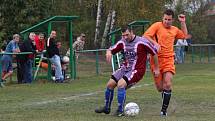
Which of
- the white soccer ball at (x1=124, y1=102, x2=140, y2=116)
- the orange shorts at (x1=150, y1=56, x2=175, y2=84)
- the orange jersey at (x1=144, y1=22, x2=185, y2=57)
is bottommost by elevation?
the white soccer ball at (x1=124, y1=102, x2=140, y2=116)

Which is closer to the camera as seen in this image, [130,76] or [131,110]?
[131,110]

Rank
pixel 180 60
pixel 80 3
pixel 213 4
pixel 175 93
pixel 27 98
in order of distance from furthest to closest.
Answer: pixel 213 4
pixel 80 3
pixel 180 60
pixel 175 93
pixel 27 98

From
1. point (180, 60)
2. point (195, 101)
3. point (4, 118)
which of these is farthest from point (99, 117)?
point (180, 60)

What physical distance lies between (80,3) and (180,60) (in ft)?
39.1

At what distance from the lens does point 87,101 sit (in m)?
14.0

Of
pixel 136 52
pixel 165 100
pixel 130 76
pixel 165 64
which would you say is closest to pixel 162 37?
pixel 165 64

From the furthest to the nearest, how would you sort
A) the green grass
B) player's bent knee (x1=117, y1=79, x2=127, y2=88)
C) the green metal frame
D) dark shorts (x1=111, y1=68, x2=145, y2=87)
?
the green metal frame < dark shorts (x1=111, y1=68, x2=145, y2=87) < player's bent knee (x1=117, y1=79, x2=127, y2=88) < the green grass

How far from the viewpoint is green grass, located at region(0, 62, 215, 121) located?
35.7 ft

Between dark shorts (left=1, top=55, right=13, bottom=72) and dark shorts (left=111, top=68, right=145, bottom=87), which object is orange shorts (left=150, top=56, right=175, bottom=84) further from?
dark shorts (left=1, top=55, right=13, bottom=72)

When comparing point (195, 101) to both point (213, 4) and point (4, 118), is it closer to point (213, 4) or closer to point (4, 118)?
point (4, 118)

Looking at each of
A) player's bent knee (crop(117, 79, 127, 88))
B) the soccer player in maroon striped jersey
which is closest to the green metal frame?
the soccer player in maroon striped jersey

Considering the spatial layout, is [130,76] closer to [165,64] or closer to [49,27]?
[165,64]

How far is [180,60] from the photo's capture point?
35.4m

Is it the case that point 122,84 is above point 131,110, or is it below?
above
